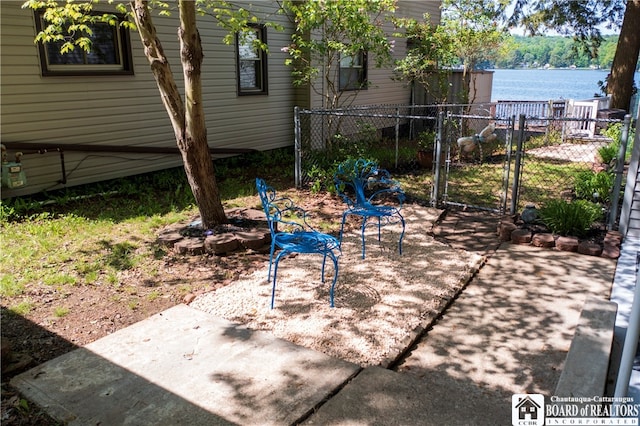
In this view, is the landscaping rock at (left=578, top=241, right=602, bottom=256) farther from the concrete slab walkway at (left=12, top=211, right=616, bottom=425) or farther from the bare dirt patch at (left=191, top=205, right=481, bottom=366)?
the concrete slab walkway at (left=12, top=211, right=616, bottom=425)

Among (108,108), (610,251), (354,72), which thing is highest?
(354,72)

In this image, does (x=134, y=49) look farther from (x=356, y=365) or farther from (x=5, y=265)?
(x=356, y=365)

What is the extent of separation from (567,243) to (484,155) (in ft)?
20.3

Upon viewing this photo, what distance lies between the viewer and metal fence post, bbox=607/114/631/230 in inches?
227

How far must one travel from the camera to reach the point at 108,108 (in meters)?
8.15

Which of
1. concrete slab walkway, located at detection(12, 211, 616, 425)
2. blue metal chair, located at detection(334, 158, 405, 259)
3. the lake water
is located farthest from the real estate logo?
the lake water

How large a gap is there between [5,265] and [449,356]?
4.40 m

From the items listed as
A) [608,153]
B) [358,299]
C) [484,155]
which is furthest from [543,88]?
[358,299]

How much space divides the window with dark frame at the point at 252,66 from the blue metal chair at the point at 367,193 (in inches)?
153

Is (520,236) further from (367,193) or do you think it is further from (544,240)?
(367,193)

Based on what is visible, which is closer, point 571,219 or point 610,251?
point 610,251

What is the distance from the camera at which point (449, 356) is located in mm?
3584

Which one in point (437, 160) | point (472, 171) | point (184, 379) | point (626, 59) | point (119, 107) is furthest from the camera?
point (626, 59)

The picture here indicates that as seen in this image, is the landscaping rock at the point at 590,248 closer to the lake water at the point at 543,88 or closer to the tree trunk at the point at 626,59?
the tree trunk at the point at 626,59
